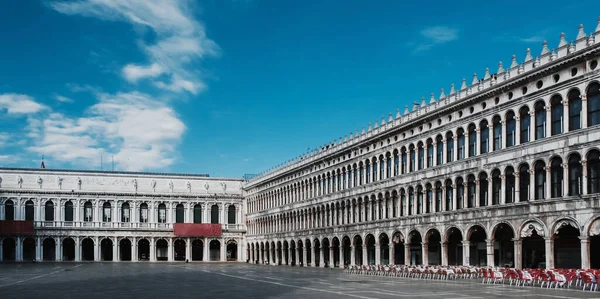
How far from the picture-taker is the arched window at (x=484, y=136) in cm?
5103

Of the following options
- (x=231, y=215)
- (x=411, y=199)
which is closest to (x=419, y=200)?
(x=411, y=199)

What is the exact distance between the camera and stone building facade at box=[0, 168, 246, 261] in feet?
345

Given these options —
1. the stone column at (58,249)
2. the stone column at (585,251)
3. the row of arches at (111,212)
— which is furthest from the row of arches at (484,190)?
the stone column at (58,249)

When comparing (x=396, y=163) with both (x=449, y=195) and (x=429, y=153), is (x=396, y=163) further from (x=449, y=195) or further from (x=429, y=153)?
(x=449, y=195)

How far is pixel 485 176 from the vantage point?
167 feet

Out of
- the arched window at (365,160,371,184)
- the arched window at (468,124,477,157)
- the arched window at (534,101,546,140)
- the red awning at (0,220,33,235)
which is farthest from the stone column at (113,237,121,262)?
the arched window at (534,101,546,140)

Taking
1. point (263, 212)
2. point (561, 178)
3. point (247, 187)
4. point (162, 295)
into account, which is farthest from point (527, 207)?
point (247, 187)

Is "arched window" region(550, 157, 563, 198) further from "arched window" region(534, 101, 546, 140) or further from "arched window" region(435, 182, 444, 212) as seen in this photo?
"arched window" region(435, 182, 444, 212)

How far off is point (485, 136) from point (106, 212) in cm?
7459

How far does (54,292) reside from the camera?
33969mm

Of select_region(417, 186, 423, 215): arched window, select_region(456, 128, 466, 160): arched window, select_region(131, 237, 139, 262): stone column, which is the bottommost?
select_region(131, 237, 139, 262): stone column

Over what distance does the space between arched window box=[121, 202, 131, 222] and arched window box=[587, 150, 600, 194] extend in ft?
274

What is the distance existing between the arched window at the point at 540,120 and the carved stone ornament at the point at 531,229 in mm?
5666

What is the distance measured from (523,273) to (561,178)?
26.0ft
